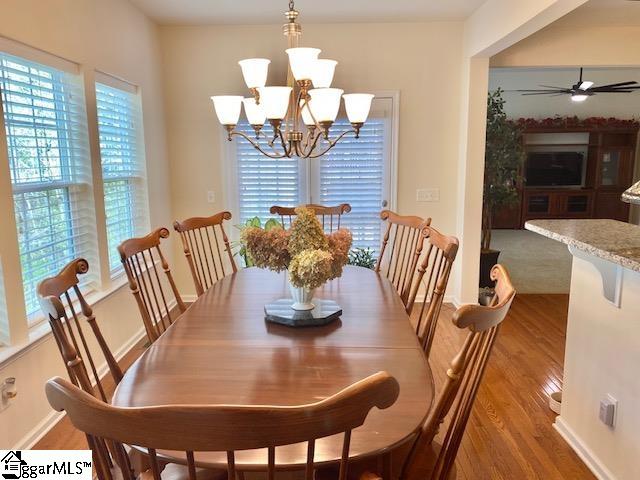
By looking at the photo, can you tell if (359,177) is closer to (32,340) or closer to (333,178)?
(333,178)

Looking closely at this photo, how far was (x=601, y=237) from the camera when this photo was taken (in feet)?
6.64

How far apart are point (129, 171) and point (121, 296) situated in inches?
39.0

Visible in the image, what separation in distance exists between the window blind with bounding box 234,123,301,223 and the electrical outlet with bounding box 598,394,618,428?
3.05 metres

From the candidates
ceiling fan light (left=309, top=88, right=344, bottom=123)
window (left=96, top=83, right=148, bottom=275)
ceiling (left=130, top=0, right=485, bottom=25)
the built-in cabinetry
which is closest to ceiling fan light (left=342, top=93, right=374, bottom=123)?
ceiling fan light (left=309, top=88, right=344, bottom=123)

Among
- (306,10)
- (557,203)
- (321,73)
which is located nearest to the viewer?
(321,73)

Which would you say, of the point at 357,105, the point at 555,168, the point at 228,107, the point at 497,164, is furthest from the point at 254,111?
the point at 555,168

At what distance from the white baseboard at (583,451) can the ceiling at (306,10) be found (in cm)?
302

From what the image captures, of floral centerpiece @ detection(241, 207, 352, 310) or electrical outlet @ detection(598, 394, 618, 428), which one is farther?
electrical outlet @ detection(598, 394, 618, 428)

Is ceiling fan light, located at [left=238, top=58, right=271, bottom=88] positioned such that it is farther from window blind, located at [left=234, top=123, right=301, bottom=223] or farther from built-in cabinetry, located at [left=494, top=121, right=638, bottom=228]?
built-in cabinetry, located at [left=494, top=121, right=638, bottom=228]

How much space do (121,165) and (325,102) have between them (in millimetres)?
2028

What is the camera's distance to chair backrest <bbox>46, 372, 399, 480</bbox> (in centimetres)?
73

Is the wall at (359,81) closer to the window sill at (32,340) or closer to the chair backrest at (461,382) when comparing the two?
the window sill at (32,340)

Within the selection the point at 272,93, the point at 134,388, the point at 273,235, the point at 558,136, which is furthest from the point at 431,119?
the point at 558,136

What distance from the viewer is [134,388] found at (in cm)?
133
